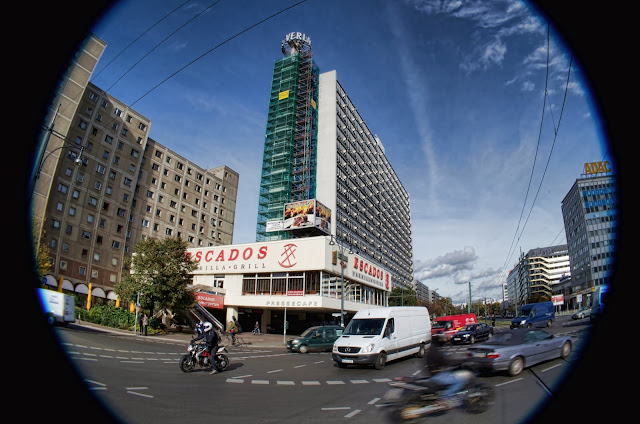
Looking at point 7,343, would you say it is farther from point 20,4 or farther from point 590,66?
point 590,66

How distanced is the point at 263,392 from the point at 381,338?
18.7 ft

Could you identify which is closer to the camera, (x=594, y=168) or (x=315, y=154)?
(x=594, y=168)

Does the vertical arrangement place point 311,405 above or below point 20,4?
below

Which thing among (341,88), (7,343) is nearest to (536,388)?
(7,343)

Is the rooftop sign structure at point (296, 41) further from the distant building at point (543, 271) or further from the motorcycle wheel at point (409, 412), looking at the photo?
the distant building at point (543, 271)

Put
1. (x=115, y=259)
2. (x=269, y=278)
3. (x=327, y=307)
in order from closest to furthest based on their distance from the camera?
1. (x=327, y=307)
2. (x=269, y=278)
3. (x=115, y=259)

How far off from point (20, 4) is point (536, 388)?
527 inches

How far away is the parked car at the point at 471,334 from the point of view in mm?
21359

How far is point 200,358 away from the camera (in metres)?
11.2

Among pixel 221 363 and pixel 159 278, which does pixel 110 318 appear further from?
pixel 221 363

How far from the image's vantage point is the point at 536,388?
24.8 ft

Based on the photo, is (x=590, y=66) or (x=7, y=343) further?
(x=590, y=66)

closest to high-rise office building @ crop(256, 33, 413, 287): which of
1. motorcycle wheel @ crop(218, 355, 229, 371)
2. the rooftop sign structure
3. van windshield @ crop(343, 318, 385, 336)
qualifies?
the rooftop sign structure

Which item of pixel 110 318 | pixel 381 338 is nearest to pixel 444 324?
pixel 381 338
